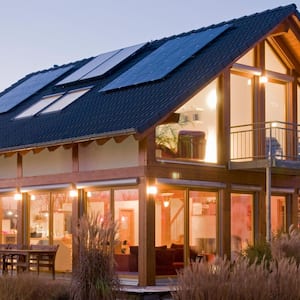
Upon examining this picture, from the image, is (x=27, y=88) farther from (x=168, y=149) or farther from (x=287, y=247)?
(x=287, y=247)

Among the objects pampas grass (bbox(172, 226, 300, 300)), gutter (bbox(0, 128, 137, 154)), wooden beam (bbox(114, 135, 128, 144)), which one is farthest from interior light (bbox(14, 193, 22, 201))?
pampas grass (bbox(172, 226, 300, 300))

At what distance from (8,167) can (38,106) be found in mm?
1817

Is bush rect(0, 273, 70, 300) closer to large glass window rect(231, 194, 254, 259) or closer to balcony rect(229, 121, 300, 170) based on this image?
large glass window rect(231, 194, 254, 259)

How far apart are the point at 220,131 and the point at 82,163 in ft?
10.6

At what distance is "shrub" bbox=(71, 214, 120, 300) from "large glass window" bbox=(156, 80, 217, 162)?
3888mm

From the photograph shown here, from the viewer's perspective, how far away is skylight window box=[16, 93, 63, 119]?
64.8ft

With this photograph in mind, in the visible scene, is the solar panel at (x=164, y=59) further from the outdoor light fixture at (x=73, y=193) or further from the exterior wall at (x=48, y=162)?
the outdoor light fixture at (x=73, y=193)

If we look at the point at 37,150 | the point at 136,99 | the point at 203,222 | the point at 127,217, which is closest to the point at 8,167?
the point at 37,150

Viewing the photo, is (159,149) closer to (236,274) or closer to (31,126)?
(31,126)

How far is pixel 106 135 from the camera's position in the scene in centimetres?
1530

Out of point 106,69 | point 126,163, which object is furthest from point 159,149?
point 106,69

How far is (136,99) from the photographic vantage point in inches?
656

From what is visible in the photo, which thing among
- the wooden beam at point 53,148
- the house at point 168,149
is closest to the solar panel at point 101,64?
the house at point 168,149

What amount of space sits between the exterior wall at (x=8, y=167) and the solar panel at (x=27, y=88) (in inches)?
76.1
